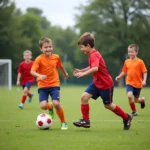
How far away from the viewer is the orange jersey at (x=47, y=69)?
33.4ft

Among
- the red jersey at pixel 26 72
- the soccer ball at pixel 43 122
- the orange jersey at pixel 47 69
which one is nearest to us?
the soccer ball at pixel 43 122

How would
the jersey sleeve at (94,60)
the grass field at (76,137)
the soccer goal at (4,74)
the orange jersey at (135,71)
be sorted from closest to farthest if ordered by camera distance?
the grass field at (76,137) → the jersey sleeve at (94,60) → the orange jersey at (135,71) → the soccer goal at (4,74)

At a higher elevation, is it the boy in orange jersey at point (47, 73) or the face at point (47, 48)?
the face at point (47, 48)

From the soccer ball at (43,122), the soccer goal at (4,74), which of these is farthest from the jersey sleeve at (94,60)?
the soccer goal at (4,74)

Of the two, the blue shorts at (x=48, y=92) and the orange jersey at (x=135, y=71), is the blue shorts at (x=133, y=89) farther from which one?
the blue shorts at (x=48, y=92)

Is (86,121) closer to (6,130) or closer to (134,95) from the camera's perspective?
(6,130)

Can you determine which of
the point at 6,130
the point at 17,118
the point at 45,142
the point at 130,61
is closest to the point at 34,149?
the point at 45,142

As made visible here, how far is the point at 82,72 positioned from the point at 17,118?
3754 millimetres

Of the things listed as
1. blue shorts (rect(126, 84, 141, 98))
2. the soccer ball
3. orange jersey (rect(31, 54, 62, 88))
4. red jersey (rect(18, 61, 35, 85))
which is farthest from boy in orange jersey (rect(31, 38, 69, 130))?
red jersey (rect(18, 61, 35, 85))

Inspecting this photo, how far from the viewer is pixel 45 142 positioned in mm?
7754

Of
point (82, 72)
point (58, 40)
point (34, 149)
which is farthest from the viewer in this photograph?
point (58, 40)

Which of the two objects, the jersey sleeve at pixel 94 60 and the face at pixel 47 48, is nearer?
the jersey sleeve at pixel 94 60

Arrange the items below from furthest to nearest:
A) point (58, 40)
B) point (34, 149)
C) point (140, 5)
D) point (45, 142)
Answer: point (58, 40)
point (140, 5)
point (45, 142)
point (34, 149)

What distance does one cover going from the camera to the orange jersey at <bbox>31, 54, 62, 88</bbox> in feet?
33.4
